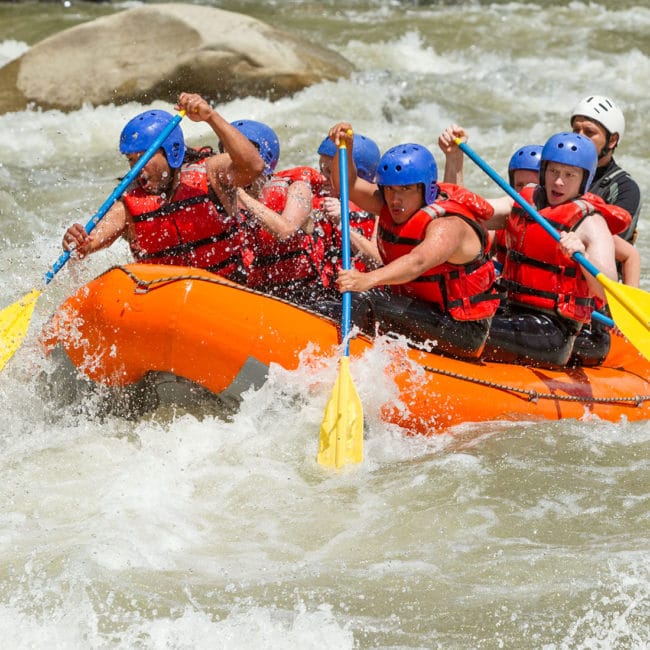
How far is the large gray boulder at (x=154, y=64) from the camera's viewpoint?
11.1 metres

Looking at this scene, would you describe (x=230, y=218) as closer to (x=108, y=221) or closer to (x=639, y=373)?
(x=108, y=221)

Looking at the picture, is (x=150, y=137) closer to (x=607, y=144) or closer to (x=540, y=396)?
(x=540, y=396)

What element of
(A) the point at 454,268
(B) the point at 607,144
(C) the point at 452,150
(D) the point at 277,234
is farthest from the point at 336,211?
(B) the point at 607,144

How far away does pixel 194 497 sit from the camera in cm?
455

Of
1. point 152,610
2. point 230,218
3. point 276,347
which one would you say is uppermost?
point 230,218

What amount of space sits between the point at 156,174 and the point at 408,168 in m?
1.12

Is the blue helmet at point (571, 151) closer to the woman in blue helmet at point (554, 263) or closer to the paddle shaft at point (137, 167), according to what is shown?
the woman in blue helmet at point (554, 263)

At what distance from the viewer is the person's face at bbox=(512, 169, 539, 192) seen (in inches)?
227

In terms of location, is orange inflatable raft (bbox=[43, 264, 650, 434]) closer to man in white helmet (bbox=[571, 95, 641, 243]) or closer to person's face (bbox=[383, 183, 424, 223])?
person's face (bbox=[383, 183, 424, 223])

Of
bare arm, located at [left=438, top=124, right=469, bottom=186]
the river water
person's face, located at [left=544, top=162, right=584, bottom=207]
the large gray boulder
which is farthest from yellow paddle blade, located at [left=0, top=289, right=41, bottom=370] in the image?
the large gray boulder

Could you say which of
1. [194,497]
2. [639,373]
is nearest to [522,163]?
[639,373]

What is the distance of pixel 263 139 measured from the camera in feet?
17.3

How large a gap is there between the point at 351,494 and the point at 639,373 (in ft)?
5.91

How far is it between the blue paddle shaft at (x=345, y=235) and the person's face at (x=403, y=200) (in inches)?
9.1
